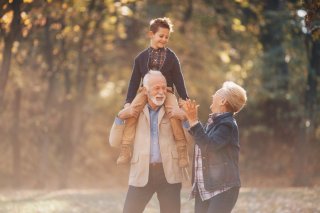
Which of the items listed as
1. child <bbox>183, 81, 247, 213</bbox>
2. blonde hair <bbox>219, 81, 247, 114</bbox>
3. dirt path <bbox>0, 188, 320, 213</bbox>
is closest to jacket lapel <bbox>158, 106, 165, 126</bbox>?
child <bbox>183, 81, 247, 213</bbox>

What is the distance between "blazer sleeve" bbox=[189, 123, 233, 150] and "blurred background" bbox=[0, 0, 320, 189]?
441 inches

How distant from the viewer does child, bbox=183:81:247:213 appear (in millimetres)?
5824

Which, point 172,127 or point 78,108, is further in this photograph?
point 78,108

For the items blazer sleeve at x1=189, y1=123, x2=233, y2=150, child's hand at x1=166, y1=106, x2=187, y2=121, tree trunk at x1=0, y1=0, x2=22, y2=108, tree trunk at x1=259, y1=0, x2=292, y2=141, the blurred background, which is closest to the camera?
blazer sleeve at x1=189, y1=123, x2=233, y2=150

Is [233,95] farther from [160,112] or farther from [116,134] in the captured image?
[116,134]

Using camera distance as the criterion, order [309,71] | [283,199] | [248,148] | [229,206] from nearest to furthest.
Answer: [229,206]
[283,199]
[309,71]
[248,148]

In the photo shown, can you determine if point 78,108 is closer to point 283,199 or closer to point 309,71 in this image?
point 309,71

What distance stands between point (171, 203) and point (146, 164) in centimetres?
41

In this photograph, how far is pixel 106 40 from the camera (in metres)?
23.0

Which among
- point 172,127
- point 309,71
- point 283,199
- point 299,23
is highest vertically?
point 299,23

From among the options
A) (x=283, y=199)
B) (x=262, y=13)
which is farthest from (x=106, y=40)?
(x=283, y=199)

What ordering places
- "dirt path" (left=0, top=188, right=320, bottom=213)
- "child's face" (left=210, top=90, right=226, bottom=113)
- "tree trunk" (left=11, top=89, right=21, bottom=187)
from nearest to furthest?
"child's face" (left=210, top=90, right=226, bottom=113)
"dirt path" (left=0, top=188, right=320, bottom=213)
"tree trunk" (left=11, top=89, right=21, bottom=187)

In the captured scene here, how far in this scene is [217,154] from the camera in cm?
594

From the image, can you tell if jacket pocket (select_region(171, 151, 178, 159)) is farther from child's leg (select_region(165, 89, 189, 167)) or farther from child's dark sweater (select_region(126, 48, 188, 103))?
child's dark sweater (select_region(126, 48, 188, 103))
